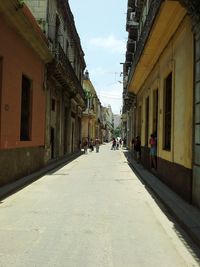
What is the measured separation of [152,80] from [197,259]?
14.0 m

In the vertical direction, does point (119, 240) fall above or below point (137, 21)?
below

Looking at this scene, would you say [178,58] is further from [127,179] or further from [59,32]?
[59,32]

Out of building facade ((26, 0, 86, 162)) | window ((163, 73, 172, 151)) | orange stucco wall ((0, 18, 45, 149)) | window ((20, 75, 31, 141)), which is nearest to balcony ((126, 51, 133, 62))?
building facade ((26, 0, 86, 162))

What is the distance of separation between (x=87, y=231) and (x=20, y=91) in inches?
336

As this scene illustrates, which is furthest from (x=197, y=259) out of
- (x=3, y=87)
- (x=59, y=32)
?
(x=59, y=32)

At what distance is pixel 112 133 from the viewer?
147625mm

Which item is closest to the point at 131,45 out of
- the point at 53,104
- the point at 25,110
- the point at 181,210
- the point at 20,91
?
the point at 53,104

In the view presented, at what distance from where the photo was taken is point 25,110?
1627cm

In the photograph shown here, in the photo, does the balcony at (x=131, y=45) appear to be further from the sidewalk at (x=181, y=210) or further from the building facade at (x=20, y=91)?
the sidewalk at (x=181, y=210)

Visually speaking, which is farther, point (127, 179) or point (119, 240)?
point (127, 179)

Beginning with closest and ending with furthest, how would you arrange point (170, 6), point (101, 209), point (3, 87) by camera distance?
point (101, 209) < point (170, 6) < point (3, 87)

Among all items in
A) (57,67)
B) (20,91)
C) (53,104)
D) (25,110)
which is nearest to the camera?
(20,91)

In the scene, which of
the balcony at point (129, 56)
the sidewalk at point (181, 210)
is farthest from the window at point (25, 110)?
the balcony at point (129, 56)

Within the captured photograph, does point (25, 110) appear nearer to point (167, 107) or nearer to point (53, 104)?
point (167, 107)
